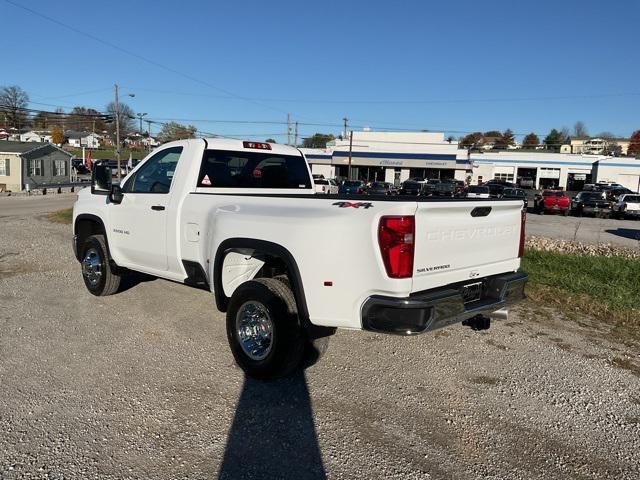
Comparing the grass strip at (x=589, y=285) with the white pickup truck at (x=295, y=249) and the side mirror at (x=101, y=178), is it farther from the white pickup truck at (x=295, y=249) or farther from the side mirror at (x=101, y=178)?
the side mirror at (x=101, y=178)

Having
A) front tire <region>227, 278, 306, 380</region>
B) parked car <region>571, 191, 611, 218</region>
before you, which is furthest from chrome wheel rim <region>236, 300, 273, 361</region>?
parked car <region>571, 191, 611, 218</region>

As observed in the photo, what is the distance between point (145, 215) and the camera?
226 inches

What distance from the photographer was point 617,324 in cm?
625

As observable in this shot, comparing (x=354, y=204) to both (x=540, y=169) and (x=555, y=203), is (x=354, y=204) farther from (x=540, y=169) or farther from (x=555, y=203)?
(x=540, y=169)

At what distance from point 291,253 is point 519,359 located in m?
2.63

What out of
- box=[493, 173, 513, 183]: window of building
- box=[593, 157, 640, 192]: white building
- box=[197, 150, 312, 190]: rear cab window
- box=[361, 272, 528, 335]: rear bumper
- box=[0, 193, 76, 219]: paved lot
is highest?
box=[593, 157, 640, 192]: white building

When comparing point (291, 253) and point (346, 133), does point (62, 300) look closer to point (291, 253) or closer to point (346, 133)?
point (291, 253)

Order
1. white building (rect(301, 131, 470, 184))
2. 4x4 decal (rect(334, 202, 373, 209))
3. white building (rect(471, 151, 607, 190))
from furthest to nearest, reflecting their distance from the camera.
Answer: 1. white building (rect(471, 151, 607, 190))
2. white building (rect(301, 131, 470, 184))
3. 4x4 decal (rect(334, 202, 373, 209))

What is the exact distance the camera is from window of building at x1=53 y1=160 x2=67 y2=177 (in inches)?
1980

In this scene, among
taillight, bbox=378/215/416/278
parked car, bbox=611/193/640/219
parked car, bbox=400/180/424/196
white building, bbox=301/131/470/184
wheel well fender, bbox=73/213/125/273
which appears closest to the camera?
taillight, bbox=378/215/416/278

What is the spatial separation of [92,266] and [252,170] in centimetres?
267

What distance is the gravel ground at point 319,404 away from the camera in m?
3.20

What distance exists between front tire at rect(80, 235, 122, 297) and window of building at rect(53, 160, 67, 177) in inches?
1928

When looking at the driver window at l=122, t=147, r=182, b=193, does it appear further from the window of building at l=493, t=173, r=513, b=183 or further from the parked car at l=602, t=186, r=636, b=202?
the window of building at l=493, t=173, r=513, b=183
